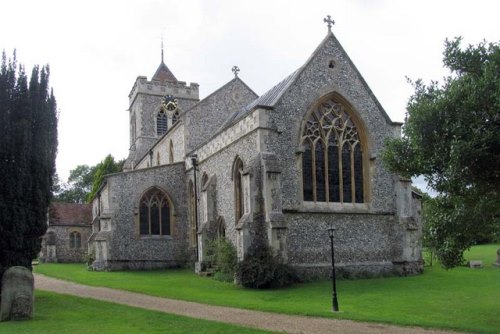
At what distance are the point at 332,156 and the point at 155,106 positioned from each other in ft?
92.6

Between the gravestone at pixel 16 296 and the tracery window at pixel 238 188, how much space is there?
11.9 m

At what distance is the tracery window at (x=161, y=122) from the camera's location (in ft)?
163

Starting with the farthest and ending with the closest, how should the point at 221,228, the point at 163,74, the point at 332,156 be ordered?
1. the point at 163,74
2. the point at 221,228
3. the point at 332,156

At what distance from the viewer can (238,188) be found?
25.5 meters

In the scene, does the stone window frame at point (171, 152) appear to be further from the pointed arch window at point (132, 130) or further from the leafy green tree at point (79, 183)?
the leafy green tree at point (79, 183)

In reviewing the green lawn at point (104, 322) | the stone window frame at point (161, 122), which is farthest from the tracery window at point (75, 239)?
the green lawn at point (104, 322)

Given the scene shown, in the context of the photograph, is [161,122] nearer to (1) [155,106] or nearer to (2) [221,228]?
(1) [155,106]

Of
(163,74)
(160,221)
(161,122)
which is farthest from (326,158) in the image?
(163,74)

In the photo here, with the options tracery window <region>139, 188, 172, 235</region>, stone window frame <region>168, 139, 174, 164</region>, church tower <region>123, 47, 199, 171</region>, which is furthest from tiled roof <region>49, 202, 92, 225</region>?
tracery window <region>139, 188, 172, 235</region>

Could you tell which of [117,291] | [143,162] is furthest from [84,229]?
[117,291]

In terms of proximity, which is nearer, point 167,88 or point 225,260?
point 225,260

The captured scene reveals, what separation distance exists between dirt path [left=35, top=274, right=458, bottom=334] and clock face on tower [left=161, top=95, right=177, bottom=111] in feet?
101

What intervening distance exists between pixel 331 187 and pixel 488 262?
41.9 feet

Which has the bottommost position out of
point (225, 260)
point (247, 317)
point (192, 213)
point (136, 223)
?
point (247, 317)
